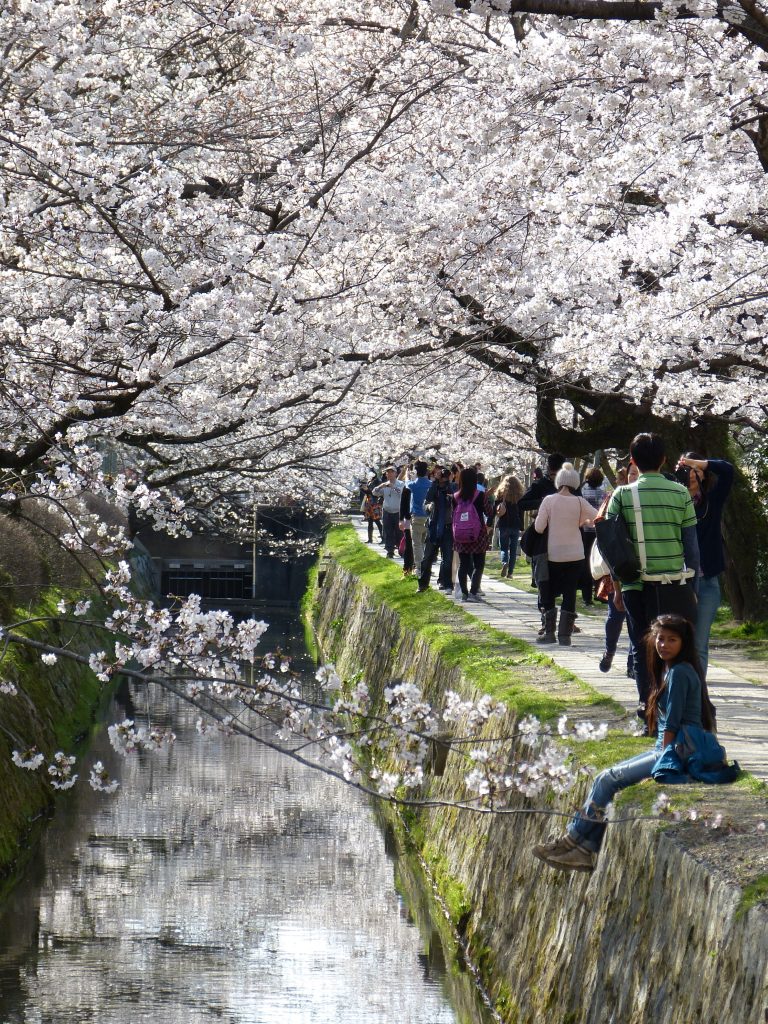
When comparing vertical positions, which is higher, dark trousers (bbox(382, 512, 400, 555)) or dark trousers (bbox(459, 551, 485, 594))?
dark trousers (bbox(382, 512, 400, 555))

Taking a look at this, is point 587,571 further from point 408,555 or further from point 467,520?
point 408,555

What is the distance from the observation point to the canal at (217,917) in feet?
29.9

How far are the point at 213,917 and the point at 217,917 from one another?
3 cm

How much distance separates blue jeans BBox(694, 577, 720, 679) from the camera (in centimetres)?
832

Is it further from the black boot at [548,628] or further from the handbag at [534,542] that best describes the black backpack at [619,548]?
the black boot at [548,628]

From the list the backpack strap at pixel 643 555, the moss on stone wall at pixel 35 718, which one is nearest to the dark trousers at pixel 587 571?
the moss on stone wall at pixel 35 718

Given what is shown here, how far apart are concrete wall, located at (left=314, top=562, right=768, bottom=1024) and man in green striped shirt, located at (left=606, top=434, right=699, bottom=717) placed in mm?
1304

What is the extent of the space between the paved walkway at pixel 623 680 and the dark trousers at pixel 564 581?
51cm

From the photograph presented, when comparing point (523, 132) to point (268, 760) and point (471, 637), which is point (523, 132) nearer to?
point (471, 637)

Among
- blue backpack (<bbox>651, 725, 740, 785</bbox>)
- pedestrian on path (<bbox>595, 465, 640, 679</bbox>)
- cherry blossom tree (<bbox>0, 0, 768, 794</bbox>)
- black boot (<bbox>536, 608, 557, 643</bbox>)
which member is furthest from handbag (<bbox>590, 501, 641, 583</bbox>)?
black boot (<bbox>536, 608, 557, 643</bbox>)

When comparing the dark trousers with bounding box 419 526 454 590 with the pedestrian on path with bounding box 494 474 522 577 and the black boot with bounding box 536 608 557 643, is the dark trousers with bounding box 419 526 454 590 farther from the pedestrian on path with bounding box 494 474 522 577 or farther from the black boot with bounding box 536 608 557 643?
the black boot with bounding box 536 608 557 643

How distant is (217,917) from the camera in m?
11.1

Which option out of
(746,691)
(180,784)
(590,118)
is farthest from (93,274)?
(180,784)

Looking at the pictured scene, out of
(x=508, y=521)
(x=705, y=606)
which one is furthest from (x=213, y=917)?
(x=508, y=521)
